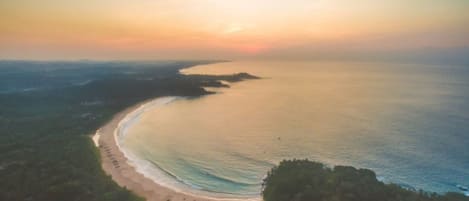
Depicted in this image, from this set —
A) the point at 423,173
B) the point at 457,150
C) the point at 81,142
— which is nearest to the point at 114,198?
the point at 81,142

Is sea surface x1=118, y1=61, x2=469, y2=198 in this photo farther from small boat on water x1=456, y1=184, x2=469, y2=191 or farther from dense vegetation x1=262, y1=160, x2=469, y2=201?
dense vegetation x1=262, y1=160, x2=469, y2=201

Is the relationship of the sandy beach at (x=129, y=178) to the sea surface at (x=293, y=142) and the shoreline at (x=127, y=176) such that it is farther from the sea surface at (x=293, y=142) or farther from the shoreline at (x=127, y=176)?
the sea surface at (x=293, y=142)

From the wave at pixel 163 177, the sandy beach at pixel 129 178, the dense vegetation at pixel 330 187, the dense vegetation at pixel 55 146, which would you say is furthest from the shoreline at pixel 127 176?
the dense vegetation at pixel 330 187

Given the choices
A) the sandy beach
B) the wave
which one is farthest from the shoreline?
the wave

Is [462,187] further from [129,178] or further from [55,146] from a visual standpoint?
[55,146]

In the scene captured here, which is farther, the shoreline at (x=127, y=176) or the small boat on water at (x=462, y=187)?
the small boat on water at (x=462, y=187)

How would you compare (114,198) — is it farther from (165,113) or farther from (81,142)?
(165,113)
